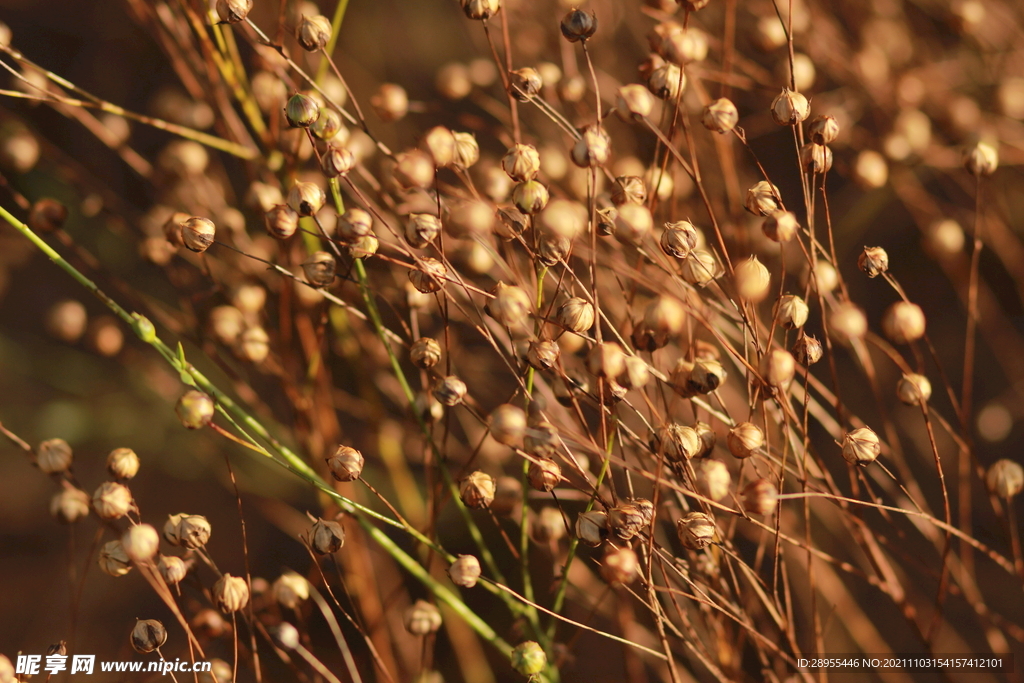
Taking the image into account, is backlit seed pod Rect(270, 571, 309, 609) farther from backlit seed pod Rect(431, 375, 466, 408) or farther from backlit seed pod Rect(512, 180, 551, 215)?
backlit seed pod Rect(512, 180, 551, 215)

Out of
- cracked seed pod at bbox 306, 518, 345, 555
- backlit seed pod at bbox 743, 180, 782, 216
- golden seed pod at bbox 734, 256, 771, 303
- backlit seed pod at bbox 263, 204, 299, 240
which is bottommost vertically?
cracked seed pod at bbox 306, 518, 345, 555

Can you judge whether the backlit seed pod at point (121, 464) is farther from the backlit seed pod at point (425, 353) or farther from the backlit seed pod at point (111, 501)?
the backlit seed pod at point (425, 353)

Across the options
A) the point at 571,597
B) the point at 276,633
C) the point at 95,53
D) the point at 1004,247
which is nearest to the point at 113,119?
the point at 95,53

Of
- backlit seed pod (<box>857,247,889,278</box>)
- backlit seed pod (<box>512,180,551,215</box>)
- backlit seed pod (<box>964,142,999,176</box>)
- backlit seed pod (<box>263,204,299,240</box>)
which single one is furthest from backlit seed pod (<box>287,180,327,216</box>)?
backlit seed pod (<box>964,142,999,176</box>)

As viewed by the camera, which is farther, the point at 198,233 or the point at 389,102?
the point at 389,102

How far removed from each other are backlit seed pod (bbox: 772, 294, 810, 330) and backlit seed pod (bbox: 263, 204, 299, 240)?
29 cm

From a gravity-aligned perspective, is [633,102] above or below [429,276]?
above

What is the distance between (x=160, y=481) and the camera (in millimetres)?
832

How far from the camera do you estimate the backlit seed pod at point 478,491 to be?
0.40 meters

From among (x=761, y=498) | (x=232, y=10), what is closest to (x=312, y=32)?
(x=232, y=10)

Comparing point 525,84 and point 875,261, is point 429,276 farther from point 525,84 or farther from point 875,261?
point 875,261

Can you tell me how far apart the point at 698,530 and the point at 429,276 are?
212 millimetres

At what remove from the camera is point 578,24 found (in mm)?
408

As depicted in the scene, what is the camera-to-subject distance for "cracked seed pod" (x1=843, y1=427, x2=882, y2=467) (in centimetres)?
38
